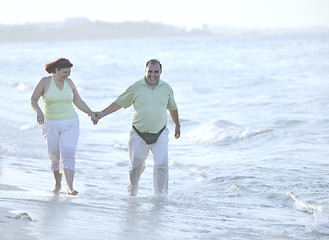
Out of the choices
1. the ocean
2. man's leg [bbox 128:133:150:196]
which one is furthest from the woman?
man's leg [bbox 128:133:150:196]

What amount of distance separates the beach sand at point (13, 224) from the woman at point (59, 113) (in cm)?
157

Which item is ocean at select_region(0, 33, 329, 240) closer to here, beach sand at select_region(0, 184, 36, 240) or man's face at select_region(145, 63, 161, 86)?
beach sand at select_region(0, 184, 36, 240)

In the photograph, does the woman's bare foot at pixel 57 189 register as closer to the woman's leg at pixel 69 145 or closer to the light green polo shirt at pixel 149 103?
the woman's leg at pixel 69 145

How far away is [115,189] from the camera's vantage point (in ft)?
26.3

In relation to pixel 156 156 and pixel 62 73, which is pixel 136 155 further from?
pixel 62 73

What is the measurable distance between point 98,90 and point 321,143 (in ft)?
52.6

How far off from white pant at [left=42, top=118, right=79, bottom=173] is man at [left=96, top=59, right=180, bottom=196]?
1.46 ft

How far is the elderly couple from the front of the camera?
6.65 meters

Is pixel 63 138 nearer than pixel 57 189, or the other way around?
pixel 63 138

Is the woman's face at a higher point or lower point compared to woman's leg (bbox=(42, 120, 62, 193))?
higher

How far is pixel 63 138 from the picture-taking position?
683 cm

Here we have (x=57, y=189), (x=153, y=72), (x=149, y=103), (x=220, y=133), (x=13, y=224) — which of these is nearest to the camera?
(x=13, y=224)

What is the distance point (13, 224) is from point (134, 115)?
2.36m

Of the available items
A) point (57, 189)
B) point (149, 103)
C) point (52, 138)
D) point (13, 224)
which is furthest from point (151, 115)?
point (13, 224)
